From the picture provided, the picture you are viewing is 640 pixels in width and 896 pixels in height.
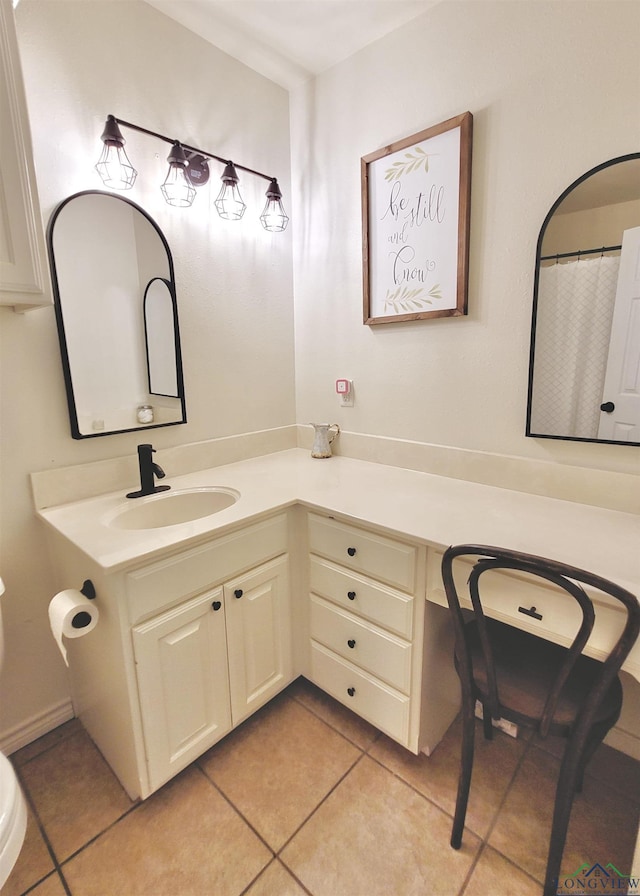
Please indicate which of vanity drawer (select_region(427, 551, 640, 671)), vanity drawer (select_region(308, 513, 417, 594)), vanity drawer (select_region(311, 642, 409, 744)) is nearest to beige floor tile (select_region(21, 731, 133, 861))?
vanity drawer (select_region(311, 642, 409, 744))

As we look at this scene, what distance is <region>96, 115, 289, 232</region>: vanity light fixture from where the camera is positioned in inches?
54.4

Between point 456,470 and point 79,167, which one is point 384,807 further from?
point 79,167

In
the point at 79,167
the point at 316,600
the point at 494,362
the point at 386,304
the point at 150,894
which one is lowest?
the point at 150,894

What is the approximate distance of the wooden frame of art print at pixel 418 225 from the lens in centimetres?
147

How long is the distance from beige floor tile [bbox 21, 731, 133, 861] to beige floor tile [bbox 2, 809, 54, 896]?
25 mm

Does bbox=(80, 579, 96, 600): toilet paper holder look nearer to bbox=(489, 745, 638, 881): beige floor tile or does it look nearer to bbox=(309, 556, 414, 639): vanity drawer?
bbox=(309, 556, 414, 639): vanity drawer

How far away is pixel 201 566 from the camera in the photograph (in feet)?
4.15

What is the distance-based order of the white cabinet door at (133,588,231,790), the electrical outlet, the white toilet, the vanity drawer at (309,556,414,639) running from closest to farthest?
the white toilet, the white cabinet door at (133,588,231,790), the vanity drawer at (309,556,414,639), the electrical outlet

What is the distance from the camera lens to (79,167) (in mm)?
1358

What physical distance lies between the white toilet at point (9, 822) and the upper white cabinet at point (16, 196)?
1148 millimetres

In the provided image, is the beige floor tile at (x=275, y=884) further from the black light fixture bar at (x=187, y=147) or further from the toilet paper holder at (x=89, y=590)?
the black light fixture bar at (x=187, y=147)

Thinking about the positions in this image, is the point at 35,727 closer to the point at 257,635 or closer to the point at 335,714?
the point at 257,635

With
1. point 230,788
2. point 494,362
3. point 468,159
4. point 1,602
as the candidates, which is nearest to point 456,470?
point 494,362

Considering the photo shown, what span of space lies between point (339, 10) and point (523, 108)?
2.56 feet
